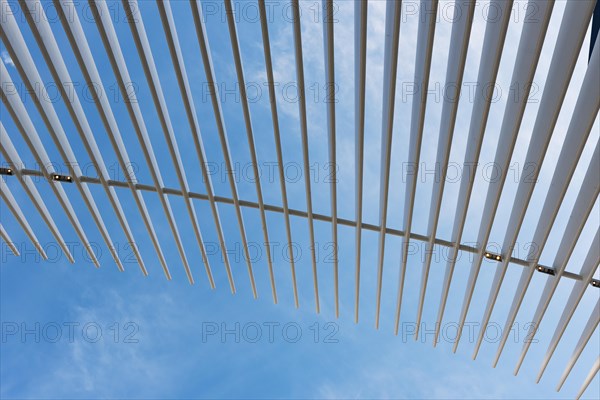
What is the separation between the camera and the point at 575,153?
18.7 feet

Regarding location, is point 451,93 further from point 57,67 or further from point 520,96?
point 57,67

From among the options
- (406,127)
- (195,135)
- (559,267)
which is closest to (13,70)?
(195,135)

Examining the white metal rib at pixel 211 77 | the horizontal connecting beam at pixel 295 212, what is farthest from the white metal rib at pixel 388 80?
the white metal rib at pixel 211 77

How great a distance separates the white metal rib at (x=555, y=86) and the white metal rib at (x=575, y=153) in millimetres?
266

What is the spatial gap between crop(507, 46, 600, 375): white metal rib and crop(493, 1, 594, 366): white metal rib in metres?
0.27

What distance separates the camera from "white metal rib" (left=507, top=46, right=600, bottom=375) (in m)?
5.17

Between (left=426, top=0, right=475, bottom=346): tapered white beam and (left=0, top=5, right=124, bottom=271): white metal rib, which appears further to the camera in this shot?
(left=0, top=5, right=124, bottom=271): white metal rib

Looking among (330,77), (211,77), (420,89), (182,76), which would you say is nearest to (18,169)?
(182,76)

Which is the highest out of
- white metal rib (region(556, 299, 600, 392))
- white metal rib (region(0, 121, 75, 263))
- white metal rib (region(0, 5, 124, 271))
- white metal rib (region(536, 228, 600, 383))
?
white metal rib (region(0, 5, 124, 271))

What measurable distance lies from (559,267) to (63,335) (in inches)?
1798

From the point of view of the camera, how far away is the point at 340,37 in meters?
6.35

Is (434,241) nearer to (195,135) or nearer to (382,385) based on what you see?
(195,135)

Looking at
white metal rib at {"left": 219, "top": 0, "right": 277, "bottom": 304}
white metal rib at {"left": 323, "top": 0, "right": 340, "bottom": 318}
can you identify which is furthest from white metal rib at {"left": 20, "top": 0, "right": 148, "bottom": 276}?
white metal rib at {"left": 323, "top": 0, "right": 340, "bottom": 318}

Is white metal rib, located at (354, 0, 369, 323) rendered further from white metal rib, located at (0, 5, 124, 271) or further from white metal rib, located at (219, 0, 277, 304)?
white metal rib, located at (0, 5, 124, 271)
